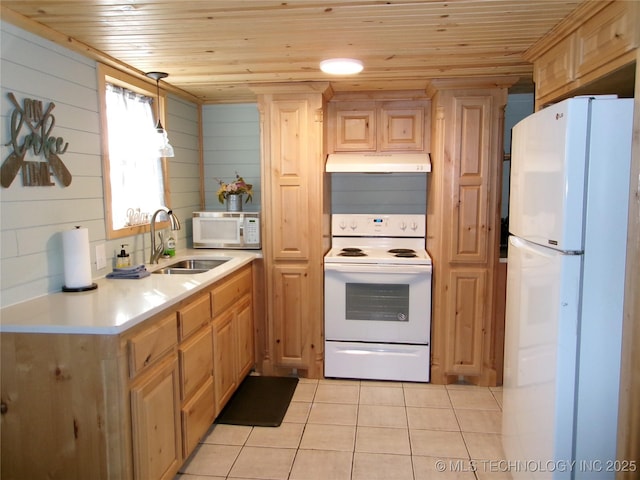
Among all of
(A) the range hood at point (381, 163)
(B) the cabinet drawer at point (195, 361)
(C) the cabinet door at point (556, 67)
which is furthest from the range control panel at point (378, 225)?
(B) the cabinet drawer at point (195, 361)

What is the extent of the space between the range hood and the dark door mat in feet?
5.29

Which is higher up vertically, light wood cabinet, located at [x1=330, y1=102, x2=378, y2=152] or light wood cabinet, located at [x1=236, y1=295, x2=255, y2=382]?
light wood cabinet, located at [x1=330, y1=102, x2=378, y2=152]

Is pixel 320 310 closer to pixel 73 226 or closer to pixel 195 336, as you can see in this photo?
pixel 195 336

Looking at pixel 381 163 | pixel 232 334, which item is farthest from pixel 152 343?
pixel 381 163

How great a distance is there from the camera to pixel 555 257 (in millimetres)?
1673

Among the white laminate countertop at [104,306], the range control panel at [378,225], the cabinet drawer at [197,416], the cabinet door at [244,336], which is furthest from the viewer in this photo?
the range control panel at [378,225]

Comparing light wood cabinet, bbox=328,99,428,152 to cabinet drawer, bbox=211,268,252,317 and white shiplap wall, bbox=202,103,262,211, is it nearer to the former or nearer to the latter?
white shiplap wall, bbox=202,103,262,211

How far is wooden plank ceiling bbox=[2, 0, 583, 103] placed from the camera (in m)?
1.91

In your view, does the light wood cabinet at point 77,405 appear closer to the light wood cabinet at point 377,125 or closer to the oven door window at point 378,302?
the oven door window at point 378,302

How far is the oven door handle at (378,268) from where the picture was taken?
11.0ft

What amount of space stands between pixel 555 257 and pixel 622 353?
39cm

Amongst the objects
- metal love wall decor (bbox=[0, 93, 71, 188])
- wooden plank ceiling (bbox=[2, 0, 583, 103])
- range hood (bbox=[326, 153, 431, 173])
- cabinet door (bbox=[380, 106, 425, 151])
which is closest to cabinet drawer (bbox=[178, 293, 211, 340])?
metal love wall decor (bbox=[0, 93, 71, 188])

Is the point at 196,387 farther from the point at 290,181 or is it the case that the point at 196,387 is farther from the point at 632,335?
the point at 632,335

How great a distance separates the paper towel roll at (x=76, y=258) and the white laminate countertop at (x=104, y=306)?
→ 0.20ft
